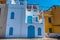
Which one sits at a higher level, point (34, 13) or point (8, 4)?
point (8, 4)

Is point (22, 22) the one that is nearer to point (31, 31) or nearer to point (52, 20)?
point (31, 31)

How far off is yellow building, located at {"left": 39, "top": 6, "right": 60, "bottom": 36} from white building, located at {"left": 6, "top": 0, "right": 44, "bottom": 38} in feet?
10.7

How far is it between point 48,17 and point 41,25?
4612mm

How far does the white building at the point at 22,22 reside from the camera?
67.2 feet

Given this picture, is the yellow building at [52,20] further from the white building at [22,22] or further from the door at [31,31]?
the door at [31,31]

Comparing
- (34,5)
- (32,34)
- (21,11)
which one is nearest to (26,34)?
(32,34)

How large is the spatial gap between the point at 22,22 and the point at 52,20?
720 centimetres

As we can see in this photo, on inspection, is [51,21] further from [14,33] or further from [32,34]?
[14,33]

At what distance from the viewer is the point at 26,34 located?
20453 mm

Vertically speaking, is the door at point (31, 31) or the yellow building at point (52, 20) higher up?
the yellow building at point (52, 20)

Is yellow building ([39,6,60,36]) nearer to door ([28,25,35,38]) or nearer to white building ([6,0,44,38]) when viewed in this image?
white building ([6,0,44,38])

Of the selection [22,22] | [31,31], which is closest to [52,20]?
[31,31]

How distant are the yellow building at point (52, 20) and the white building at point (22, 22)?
3253 mm

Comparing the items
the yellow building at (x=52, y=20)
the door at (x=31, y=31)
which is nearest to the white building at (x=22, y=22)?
the door at (x=31, y=31)
